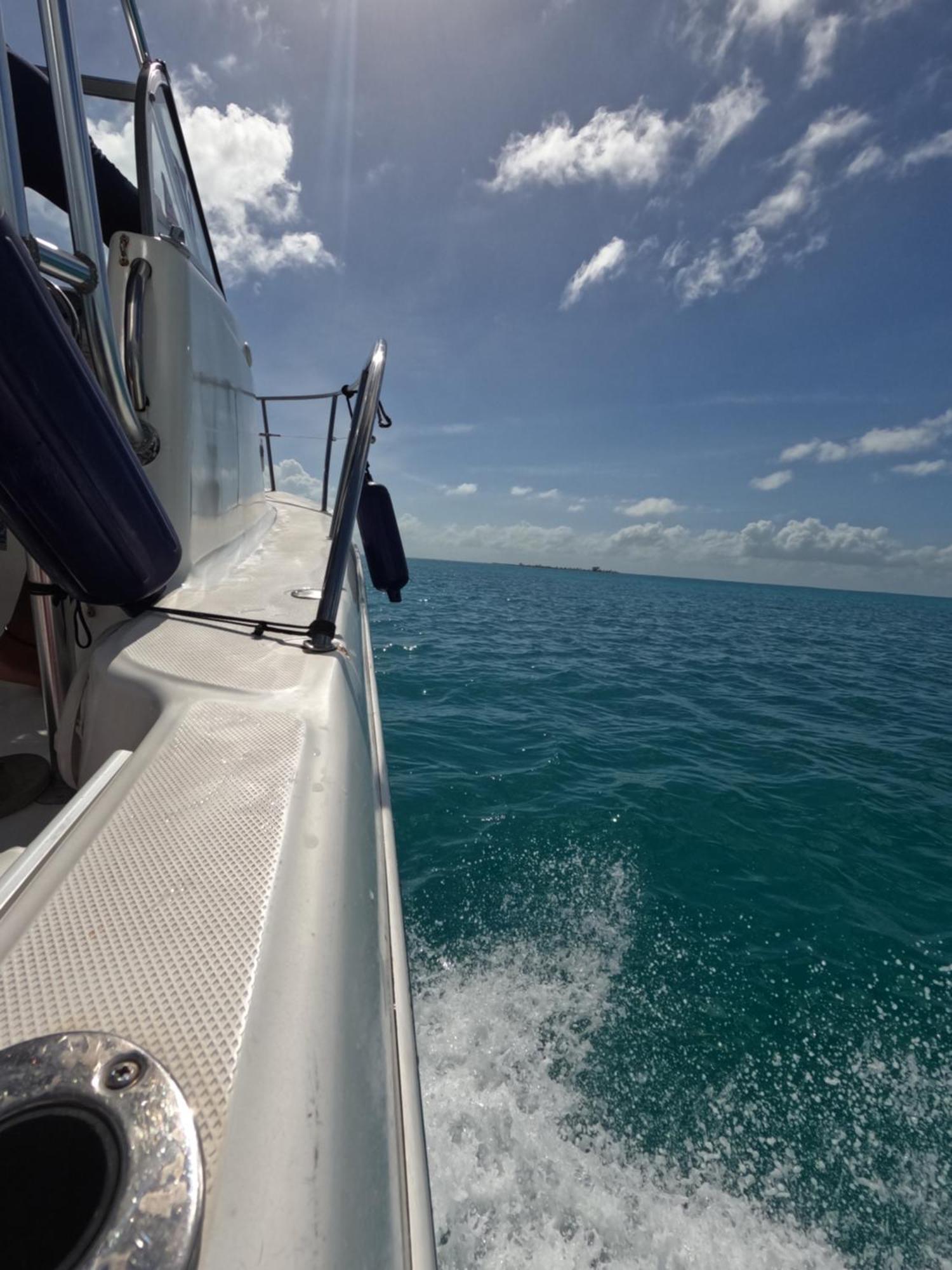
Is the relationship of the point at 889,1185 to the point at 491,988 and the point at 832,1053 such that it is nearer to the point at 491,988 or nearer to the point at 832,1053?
the point at 832,1053

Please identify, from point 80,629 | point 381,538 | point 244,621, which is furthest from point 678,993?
point 80,629

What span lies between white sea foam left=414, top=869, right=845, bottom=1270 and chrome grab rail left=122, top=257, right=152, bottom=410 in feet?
9.88

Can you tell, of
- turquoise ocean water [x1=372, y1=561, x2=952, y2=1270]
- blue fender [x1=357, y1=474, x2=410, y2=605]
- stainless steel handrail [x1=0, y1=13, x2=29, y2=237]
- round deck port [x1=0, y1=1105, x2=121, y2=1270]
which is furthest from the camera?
blue fender [x1=357, y1=474, x2=410, y2=605]

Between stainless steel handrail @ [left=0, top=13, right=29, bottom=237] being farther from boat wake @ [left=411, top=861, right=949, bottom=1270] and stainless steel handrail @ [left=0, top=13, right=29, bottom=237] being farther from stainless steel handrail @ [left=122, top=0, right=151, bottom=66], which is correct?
boat wake @ [left=411, top=861, right=949, bottom=1270]

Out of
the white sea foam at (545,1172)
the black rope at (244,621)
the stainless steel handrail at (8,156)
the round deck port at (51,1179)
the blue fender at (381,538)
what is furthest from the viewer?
the blue fender at (381,538)

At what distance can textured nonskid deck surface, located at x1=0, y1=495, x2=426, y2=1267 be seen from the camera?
0.61 m

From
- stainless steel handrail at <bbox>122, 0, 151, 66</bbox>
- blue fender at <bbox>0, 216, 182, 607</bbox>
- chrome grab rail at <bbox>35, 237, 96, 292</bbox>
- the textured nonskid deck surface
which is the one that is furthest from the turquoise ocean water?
stainless steel handrail at <bbox>122, 0, 151, 66</bbox>

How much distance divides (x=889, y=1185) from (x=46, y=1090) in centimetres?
290

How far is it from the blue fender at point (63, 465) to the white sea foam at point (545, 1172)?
7.53ft

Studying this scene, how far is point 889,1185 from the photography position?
80.9 inches

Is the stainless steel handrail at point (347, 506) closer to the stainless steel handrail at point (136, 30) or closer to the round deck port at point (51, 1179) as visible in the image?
the round deck port at point (51, 1179)

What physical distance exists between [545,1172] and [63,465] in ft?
9.14

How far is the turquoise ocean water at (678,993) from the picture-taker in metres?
1.94

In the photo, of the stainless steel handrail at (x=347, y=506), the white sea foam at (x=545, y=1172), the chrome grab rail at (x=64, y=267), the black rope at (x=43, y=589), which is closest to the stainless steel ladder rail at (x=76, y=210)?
the chrome grab rail at (x=64, y=267)
